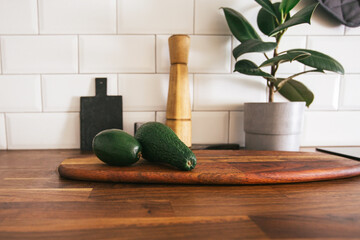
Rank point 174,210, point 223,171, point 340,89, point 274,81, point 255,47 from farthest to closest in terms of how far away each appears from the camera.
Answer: point 340,89, point 274,81, point 255,47, point 223,171, point 174,210

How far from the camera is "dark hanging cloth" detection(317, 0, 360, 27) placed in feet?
2.28

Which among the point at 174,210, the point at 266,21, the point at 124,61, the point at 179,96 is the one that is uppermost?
the point at 266,21

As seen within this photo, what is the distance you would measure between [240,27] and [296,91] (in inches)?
10.1

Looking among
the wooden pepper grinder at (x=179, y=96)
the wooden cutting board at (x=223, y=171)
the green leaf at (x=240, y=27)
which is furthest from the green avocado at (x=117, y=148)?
the green leaf at (x=240, y=27)

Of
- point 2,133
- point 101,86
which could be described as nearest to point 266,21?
point 101,86

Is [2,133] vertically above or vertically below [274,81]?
below

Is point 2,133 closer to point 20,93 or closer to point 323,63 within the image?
point 20,93

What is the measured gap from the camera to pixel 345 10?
706 millimetres

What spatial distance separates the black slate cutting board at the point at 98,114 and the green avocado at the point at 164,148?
9.9 inches

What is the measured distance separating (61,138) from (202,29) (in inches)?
22.7

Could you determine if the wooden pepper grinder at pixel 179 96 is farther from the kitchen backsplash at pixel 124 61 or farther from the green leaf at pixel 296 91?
the green leaf at pixel 296 91

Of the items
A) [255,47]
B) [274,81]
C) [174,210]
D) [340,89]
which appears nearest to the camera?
[174,210]

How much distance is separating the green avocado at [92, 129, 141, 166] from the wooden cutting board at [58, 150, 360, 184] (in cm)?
2

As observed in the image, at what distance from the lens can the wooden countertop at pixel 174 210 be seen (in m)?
0.24
